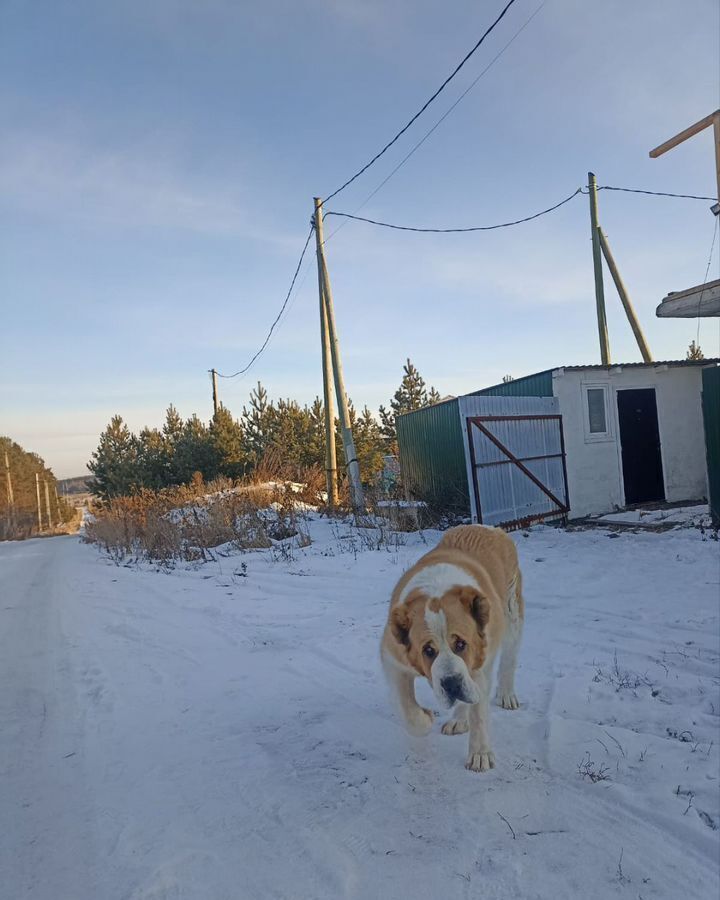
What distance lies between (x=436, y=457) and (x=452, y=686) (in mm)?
12532

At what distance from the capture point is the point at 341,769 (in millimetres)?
2895

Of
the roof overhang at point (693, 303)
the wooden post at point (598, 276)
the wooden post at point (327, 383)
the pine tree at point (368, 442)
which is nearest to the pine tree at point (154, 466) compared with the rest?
the pine tree at point (368, 442)

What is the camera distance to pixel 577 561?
27.2 ft

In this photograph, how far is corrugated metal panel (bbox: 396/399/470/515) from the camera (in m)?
13.8

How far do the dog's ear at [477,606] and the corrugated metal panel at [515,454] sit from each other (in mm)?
8200

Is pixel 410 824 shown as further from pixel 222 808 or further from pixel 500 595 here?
pixel 500 595

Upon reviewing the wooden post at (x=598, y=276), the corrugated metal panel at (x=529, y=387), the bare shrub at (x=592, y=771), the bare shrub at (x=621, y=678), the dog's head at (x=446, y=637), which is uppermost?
the wooden post at (x=598, y=276)

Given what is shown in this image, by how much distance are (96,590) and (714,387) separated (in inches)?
408

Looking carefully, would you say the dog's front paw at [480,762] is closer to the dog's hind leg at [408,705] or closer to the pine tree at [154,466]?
the dog's hind leg at [408,705]

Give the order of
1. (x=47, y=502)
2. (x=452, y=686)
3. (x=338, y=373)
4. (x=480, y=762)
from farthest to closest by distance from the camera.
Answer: (x=47, y=502) → (x=338, y=373) → (x=480, y=762) → (x=452, y=686)

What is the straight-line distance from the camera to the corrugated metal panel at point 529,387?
13039 millimetres

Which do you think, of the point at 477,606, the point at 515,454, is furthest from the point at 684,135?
the point at 477,606

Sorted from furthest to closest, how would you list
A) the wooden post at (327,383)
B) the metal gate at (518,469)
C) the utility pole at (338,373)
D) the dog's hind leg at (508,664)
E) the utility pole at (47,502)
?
the utility pole at (47,502) < the wooden post at (327,383) < the utility pole at (338,373) < the metal gate at (518,469) < the dog's hind leg at (508,664)

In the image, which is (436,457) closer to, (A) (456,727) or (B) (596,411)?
(B) (596,411)
